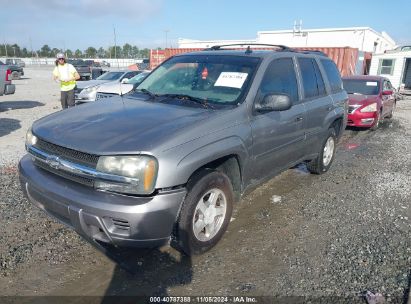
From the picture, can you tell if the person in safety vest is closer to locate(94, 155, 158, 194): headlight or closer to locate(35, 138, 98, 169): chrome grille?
locate(35, 138, 98, 169): chrome grille

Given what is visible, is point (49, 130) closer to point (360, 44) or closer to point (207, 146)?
point (207, 146)

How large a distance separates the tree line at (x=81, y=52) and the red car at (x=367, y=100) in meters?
91.0

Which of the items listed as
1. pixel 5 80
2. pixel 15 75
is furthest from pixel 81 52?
Answer: pixel 5 80

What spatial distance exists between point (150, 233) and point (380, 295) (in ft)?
6.23

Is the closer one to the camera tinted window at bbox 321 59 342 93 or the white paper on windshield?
the white paper on windshield

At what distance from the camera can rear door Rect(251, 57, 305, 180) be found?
12.1ft

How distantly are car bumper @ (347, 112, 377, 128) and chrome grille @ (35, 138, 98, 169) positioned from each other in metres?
8.47

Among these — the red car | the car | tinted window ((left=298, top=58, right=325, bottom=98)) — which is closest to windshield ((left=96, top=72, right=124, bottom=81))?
the car

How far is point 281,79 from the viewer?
4.14 meters

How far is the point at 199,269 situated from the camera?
3.16m

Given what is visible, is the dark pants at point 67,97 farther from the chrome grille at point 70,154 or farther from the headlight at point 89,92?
the chrome grille at point 70,154

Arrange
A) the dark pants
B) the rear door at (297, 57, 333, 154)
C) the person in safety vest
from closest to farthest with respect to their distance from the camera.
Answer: the rear door at (297, 57, 333, 154)
the person in safety vest
the dark pants

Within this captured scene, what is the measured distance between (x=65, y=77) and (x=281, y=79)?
24.5ft

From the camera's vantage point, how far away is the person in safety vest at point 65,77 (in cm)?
970
